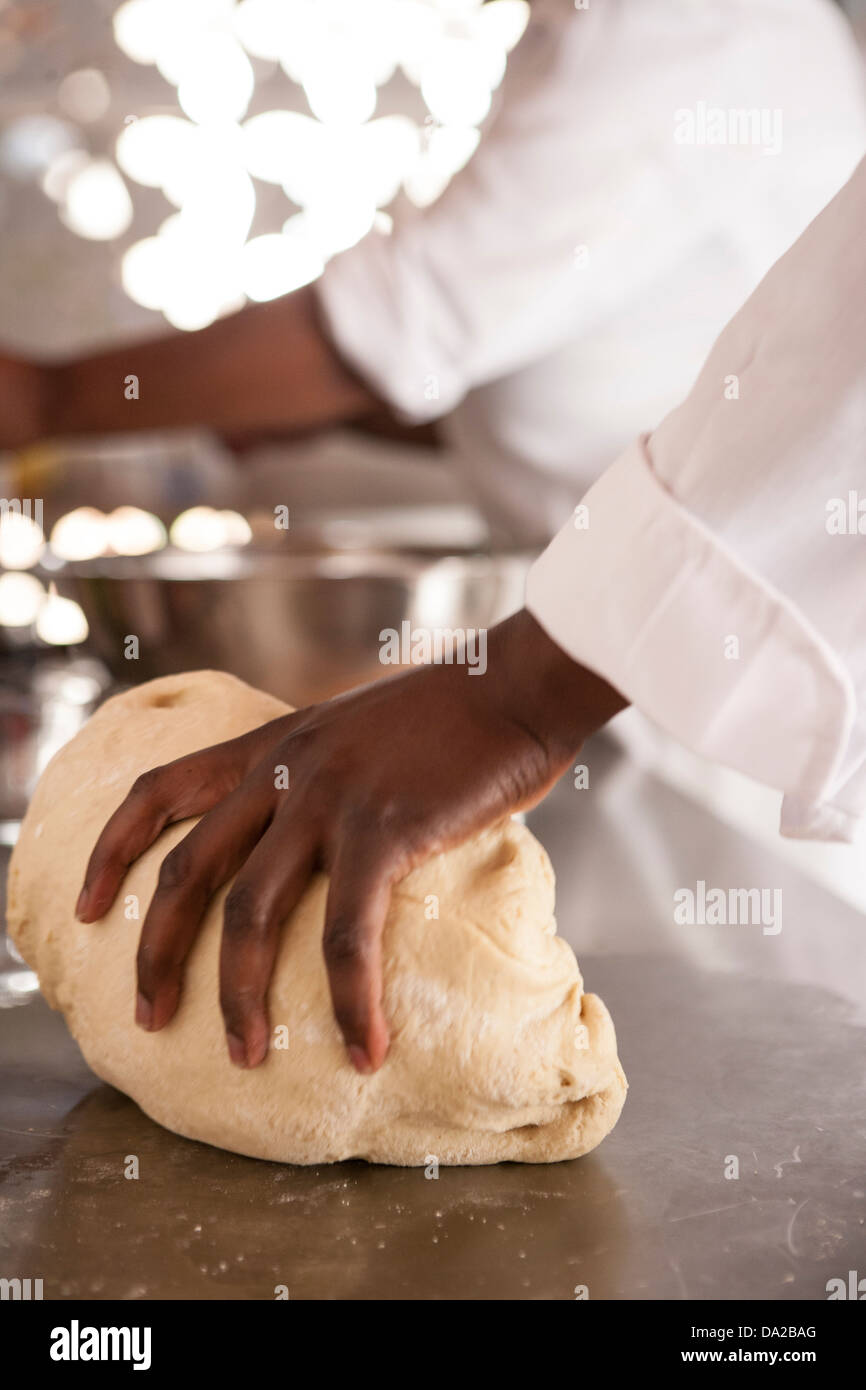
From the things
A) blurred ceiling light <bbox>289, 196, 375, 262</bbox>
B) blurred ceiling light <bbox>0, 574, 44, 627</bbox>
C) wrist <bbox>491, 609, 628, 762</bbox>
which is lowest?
blurred ceiling light <bbox>0, 574, 44, 627</bbox>

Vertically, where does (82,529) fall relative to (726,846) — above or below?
below

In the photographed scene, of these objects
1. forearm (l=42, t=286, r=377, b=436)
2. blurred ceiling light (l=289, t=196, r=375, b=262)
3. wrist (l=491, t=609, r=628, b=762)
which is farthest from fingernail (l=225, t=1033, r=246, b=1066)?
blurred ceiling light (l=289, t=196, r=375, b=262)

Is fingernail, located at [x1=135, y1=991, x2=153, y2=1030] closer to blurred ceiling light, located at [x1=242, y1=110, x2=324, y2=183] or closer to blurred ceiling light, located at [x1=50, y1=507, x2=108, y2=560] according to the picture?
blurred ceiling light, located at [x1=50, y1=507, x2=108, y2=560]

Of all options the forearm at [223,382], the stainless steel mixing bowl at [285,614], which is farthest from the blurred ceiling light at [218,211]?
the stainless steel mixing bowl at [285,614]

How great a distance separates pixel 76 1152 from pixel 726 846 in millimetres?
819

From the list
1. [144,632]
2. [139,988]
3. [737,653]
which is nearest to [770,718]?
[737,653]

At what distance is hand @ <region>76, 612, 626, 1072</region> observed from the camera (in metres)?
0.70

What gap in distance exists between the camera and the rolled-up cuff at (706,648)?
2.29 ft

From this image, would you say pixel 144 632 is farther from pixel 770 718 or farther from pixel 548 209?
pixel 770 718

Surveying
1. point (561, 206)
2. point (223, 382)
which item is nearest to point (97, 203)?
point (223, 382)

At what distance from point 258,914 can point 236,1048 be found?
90 mm

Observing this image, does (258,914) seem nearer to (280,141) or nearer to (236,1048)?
(236,1048)

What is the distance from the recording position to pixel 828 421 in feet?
2.21

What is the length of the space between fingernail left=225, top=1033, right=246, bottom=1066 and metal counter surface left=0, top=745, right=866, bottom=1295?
2.8 inches
